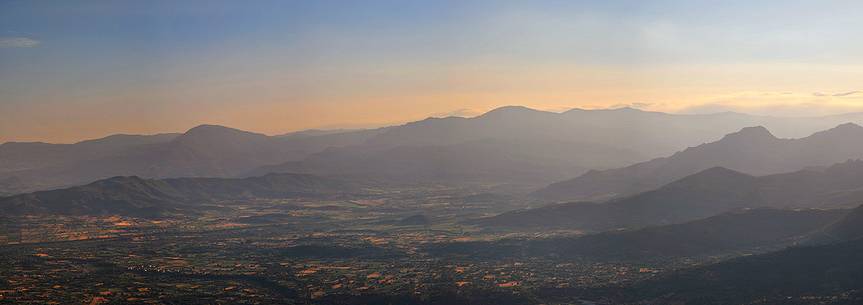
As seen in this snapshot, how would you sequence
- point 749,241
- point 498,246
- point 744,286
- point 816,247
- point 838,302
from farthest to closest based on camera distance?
1. point 498,246
2. point 749,241
3. point 816,247
4. point 744,286
5. point 838,302

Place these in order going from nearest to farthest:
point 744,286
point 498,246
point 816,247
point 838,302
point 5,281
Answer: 1. point 838,302
2. point 744,286
3. point 816,247
4. point 5,281
5. point 498,246

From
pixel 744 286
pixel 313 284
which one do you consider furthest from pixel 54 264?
pixel 744 286

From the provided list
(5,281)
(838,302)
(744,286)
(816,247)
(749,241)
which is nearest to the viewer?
(838,302)

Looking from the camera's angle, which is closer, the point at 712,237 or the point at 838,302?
the point at 838,302

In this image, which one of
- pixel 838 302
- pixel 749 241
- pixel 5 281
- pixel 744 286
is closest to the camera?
pixel 838 302

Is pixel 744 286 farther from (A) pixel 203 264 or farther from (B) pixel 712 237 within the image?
(A) pixel 203 264

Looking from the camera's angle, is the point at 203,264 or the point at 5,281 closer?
the point at 5,281

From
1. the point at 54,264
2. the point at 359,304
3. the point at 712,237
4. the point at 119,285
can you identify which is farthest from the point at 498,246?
the point at 54,264

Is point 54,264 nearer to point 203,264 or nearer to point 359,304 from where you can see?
point 203,264
